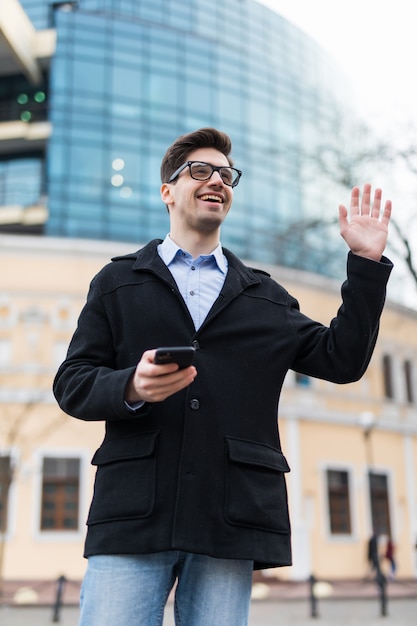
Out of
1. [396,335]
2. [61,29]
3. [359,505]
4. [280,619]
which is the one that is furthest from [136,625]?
[61,29]

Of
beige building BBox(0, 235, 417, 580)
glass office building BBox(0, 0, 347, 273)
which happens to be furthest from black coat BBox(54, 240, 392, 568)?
glass office building BBox(0, 0, 347, 273)

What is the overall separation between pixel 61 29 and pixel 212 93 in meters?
6.86

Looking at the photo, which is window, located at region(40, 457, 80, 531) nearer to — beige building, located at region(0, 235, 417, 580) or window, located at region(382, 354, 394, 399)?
beige building, located at region(0, 235, 417, 580)

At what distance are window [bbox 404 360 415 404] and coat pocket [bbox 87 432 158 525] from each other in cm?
2640

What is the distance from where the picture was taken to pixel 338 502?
2306 centimetres

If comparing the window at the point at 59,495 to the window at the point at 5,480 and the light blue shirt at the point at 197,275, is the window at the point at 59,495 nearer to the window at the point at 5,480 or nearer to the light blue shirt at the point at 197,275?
the window at the point at 5,480

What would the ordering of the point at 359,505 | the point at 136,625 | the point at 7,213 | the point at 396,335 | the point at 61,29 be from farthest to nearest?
the point at 61,29, the point at 7,213, the point at 396,335, the point at 359,505, the point at 136,625

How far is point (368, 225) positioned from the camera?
256cm

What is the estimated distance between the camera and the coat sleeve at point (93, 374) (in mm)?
2209

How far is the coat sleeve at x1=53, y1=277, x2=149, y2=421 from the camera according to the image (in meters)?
2.21

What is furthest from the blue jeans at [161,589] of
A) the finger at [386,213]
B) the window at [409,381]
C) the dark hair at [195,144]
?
the window at [409,381]

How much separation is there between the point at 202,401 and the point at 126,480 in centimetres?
33

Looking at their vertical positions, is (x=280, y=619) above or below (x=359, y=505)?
below

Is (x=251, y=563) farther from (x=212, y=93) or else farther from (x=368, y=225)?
(x=212, y=93)
